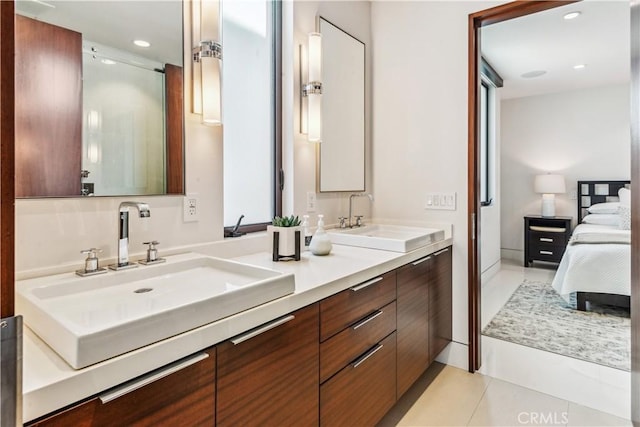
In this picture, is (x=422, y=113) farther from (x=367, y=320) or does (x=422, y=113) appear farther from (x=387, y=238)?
(x=367, y=320)

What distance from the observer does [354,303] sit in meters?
1.37

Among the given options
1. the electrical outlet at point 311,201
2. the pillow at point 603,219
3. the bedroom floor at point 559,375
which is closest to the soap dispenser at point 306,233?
the electrical outlet at point 311,201

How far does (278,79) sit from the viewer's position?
80.7 inches

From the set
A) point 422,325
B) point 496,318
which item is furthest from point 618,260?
point 422,325

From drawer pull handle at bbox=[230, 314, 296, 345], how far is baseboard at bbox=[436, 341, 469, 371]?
1.65 meters

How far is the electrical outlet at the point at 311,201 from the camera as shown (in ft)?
7.09

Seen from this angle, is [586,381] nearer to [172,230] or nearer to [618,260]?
[618,260]

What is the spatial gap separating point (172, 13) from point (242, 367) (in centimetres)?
137

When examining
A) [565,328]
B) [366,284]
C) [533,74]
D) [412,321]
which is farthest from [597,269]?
[366,284]

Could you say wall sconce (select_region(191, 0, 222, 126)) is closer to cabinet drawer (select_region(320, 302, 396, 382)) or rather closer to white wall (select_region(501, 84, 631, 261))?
cabinet drawer (select_region(320, 302, 396, 382))

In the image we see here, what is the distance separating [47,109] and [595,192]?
19.5ft

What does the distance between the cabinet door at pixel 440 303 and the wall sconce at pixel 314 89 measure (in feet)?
3.30

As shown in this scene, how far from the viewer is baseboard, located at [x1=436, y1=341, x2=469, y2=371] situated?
2.29 metres

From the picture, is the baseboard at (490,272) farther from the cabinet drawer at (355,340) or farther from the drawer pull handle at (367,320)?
the drawer pull handle at (367,320)
